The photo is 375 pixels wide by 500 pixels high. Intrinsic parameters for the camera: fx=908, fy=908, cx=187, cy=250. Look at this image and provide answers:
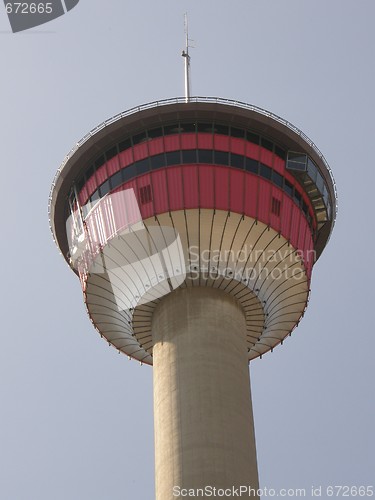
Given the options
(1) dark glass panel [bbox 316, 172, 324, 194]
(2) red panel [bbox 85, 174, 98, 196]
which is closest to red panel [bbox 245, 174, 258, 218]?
(1) dark glass panel [bbox 316, 172, 324, 194]

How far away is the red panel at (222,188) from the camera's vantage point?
177 feet

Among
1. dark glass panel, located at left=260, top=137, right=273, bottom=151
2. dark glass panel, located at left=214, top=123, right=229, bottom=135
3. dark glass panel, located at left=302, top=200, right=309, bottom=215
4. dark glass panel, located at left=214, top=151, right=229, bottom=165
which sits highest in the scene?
dark glass panel, located at left=214, top=123, right=229, bottom=135

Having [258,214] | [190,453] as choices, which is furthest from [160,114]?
[190,453]

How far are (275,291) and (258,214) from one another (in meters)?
5.38

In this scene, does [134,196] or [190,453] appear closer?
[190,453]

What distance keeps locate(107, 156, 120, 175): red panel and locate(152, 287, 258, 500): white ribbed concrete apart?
27.9 feet

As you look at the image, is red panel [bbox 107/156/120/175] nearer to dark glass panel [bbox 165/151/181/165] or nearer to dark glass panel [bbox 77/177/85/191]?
dark glass panel [bbox 77/177/85/191]

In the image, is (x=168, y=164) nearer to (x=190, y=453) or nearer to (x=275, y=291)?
(x=275, y=291)

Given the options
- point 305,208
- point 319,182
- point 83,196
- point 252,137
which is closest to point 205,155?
point 252,137

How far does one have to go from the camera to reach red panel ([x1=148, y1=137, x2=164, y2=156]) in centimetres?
5578

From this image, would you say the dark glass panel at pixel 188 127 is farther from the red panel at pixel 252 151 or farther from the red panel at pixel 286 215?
the red panel at pixel 286 215

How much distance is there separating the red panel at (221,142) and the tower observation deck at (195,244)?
2.8 inches

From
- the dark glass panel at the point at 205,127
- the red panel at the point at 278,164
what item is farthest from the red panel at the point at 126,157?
the red panel at the point at 278,164

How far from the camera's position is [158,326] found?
182ft
